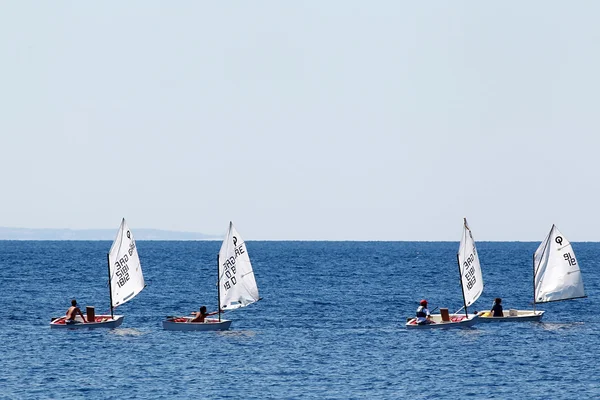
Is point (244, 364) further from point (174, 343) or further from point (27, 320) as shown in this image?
point (27, 320)

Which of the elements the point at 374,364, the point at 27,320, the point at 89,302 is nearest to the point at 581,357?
the point at 374,364

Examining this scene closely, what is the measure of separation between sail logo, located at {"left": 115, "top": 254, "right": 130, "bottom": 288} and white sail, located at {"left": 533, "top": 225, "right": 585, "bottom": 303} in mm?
30243

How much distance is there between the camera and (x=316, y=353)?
6134 centimetres

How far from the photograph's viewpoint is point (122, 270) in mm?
76438

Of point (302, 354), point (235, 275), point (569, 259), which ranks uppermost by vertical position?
point (569, 259)

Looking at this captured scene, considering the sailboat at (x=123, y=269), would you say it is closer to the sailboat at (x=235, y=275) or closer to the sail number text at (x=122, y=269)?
the sail number text at (x=122, y=269)

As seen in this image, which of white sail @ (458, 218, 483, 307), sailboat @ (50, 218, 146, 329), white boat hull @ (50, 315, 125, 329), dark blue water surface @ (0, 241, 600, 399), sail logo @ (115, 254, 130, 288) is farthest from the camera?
white sail @ (458, 218, 483, 307)

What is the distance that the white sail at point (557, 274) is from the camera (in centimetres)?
8062

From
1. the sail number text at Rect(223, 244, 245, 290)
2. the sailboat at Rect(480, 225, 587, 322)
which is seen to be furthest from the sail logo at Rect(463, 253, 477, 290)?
the sail number text at Rect(223, 244, 245, 290)

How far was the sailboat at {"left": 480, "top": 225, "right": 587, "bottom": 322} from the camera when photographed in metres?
80.5

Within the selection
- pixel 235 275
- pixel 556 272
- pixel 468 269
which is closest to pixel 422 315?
pixel 468 269

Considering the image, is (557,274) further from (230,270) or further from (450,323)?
(230,270)

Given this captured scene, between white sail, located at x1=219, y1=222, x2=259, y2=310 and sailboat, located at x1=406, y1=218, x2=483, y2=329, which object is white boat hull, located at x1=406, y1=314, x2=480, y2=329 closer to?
sailboat, located at x1=406, y1=218, x2=483, y2=329

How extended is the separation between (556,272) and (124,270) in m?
32.0
